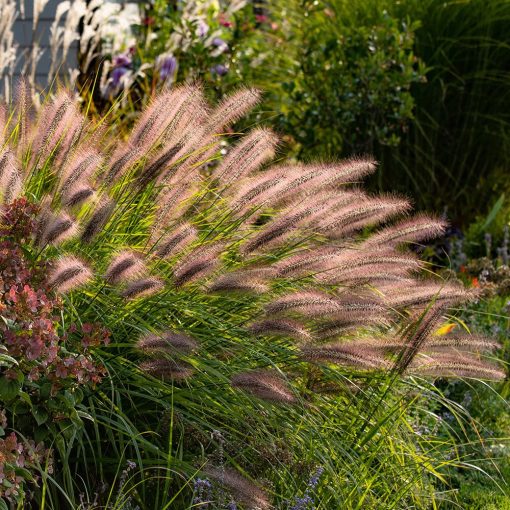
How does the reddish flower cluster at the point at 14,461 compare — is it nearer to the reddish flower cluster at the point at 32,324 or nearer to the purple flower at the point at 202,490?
the reddish flower cluster at the point at 32,324

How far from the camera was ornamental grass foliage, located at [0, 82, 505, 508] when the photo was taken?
270 cm

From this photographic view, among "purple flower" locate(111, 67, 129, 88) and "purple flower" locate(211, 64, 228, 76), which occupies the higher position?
"purple flower" locate(211, 64, 228, 76)

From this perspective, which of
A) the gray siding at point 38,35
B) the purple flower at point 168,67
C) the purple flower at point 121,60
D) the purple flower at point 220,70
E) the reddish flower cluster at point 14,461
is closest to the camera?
the reddish flower cluster at point 14,461

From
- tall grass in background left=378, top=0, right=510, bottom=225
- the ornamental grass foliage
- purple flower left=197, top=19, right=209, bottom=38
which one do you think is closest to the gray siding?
purple flower left=197, top=19, right=209, bottom=38

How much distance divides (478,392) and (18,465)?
2.24m

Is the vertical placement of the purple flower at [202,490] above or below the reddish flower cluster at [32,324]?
below

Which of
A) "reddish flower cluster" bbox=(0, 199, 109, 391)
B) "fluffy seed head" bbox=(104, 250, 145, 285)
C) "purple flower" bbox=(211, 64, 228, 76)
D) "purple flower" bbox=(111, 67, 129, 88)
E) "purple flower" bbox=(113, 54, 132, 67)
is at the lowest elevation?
"purple flower" bbox=(111, 67, 129, 88)

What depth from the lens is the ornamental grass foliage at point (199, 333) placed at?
270 cm

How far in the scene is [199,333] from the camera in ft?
10.3

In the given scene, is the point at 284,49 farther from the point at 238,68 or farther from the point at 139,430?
the point at 139,430

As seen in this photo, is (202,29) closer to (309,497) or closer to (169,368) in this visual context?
(169,368)

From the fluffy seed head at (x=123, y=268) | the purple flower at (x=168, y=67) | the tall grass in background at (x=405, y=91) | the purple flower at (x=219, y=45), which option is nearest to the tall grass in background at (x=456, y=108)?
the tall grass in background at (x=405, y=91)

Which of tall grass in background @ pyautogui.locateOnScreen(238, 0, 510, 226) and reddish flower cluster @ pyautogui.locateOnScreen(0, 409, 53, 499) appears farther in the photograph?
tall grass in background @ pyautogui.locateOnScreen(238, 0, 510, 226)

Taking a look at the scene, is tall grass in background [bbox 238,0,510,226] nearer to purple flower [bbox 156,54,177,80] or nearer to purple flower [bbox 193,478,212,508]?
purple flower [bbox 156,54,177,80]
